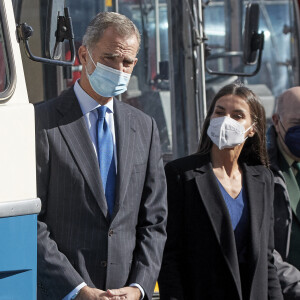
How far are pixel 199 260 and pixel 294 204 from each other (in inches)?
31.6

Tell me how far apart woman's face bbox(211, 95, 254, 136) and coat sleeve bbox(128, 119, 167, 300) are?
57cm

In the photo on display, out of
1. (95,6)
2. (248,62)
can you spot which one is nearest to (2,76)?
(95,6)

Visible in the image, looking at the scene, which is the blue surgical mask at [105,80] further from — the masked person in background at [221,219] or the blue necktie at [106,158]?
the masked person in background at [221,219]

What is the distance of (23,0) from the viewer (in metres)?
4.77

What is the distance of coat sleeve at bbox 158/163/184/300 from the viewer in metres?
3.71

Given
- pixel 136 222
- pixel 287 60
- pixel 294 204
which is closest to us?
pixel 136 222

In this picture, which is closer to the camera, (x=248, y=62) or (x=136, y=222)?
(x=136, y=222)

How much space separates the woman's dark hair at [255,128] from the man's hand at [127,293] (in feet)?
2.94

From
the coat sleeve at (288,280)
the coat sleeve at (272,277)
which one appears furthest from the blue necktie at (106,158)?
the coat sleeve at (288,280)

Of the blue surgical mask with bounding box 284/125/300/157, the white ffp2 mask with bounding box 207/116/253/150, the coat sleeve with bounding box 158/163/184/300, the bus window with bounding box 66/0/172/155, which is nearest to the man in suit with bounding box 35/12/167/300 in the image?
the coat sleeve with bounding box 158/163/184/300

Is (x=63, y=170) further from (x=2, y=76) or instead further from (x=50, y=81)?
(x=50, y=81)

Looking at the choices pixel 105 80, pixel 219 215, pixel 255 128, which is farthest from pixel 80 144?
pixel 255 128

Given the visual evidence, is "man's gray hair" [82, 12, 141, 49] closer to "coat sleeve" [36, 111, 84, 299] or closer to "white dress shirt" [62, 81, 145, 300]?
"white dress shirt" [62, 81, 145, 300]

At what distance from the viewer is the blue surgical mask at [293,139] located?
4438 millimetres
